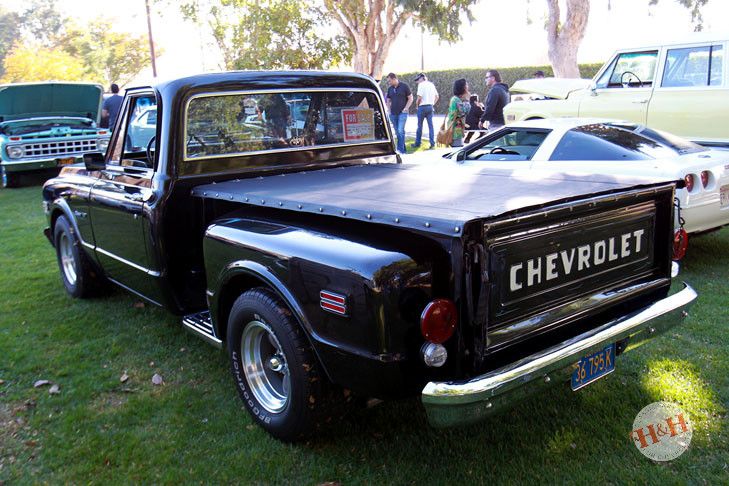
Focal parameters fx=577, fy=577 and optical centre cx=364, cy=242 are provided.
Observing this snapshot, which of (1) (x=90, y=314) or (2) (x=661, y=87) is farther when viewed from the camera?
(2) (x=661, y=87)

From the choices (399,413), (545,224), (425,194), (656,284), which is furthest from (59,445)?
(656,284)

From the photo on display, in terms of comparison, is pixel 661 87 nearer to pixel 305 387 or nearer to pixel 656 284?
pixel 656 284

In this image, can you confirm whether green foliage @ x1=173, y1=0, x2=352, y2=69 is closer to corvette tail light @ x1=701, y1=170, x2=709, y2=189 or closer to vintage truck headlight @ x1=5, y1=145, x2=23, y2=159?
vintage truck headlight @ x1=5, y1=145, x2=23, y2=159

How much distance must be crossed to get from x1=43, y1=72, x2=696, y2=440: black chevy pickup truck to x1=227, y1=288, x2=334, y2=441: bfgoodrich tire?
1 centimetres

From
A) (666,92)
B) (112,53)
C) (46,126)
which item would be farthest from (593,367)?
(112,53)

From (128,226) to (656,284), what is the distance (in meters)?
3.39

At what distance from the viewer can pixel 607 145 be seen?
5656mm

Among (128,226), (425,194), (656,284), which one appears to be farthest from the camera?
(128,226)

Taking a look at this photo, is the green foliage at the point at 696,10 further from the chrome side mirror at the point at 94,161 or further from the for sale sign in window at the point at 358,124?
the chrome side mirror at the point at 94,161

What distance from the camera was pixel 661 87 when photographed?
7965 millimetres

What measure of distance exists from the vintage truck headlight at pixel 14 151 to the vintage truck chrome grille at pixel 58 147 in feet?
0.28

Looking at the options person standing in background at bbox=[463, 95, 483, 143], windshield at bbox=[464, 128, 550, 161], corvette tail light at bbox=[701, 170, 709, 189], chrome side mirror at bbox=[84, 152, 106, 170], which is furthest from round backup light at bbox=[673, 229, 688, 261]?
person standing in background at bbox=[463, 95, 483, 143]

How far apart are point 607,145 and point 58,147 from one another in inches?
399

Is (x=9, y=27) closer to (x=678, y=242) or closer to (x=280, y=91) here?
Answer: (x=280, y=91)
